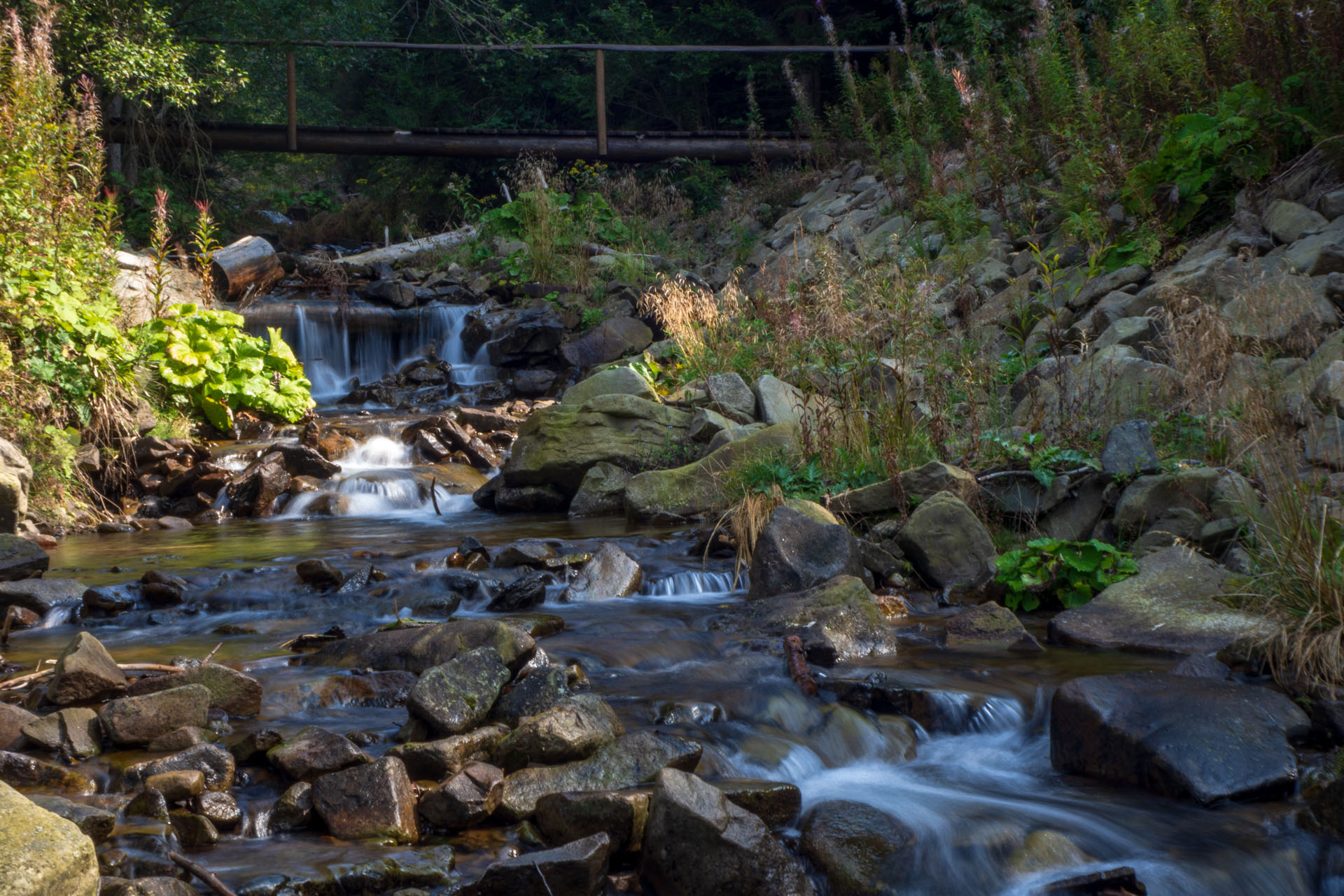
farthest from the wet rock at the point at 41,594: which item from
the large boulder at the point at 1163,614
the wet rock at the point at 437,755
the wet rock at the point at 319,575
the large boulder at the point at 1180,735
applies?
the large boulder at the point at 1163,614

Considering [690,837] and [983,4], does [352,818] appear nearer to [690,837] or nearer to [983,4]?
[690,837]

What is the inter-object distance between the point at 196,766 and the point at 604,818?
4.25ft

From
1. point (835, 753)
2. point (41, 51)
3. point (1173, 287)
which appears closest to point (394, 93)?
point (41, 51)

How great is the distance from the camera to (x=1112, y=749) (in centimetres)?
326

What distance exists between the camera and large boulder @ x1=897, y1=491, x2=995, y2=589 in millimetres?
5305

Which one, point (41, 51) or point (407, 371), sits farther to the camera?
point (407, 371)

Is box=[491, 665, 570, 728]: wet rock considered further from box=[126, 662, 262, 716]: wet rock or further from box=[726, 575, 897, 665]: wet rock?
box=[726, 575, 897, 665]: wet rock

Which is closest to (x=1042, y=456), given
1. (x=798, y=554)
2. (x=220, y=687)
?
(x=798, y=554)

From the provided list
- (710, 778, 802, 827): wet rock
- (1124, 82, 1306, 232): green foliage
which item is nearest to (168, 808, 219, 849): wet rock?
(710, 778, 802, 827): wet rock

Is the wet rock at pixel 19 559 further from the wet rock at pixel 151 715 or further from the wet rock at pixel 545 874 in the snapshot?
the wet rock at pixel 545 874

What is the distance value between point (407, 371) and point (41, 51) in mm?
6035

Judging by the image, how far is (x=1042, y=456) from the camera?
5645 millimetres

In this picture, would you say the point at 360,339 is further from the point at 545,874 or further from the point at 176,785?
the point at 545,874

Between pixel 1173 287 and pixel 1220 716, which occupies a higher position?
pixel 1173 287
